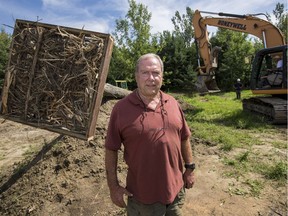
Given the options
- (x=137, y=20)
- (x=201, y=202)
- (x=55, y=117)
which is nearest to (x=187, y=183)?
(x=201, y=202)

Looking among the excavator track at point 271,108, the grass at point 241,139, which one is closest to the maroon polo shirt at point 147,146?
the grass at point 241,139

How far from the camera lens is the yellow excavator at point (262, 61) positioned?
29.4 ft

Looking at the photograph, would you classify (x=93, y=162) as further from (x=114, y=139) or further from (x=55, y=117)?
(x=114, y=139)

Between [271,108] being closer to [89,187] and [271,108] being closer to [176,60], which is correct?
[89,187]

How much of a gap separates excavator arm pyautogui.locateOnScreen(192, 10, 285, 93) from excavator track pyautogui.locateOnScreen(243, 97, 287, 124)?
2225 mm

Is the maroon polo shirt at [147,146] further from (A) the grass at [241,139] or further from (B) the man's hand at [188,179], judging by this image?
(A) the grass at [241,139]

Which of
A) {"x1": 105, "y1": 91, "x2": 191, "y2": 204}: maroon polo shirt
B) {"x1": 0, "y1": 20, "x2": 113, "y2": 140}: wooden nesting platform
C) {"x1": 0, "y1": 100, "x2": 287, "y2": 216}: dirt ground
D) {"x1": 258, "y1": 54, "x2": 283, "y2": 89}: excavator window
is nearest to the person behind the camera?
{"x1": 105, "y1": 91, "x2": 191, "y2": 204}: maroon polo shirt

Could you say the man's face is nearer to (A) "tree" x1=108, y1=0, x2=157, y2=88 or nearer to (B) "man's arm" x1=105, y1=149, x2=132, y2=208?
(B) "man's arm" x1=105, y1=149, x2=132, y2=208

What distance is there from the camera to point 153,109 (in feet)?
7.97

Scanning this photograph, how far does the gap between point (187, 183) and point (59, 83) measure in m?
2.10

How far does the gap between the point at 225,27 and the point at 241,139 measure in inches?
263

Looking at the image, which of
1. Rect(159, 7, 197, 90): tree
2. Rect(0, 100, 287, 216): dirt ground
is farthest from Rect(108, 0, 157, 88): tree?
Rect(0, 100, 287, 216): dirt ground

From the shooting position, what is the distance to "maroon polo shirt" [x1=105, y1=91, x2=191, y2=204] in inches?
91.8

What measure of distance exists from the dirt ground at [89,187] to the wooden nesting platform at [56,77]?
1265mm
